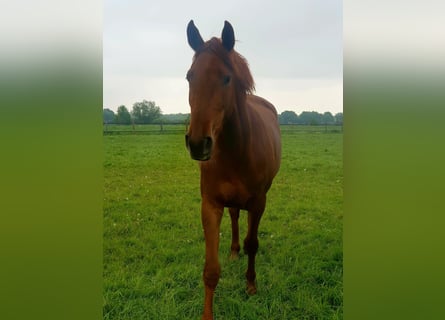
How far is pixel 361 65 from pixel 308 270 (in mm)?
1361

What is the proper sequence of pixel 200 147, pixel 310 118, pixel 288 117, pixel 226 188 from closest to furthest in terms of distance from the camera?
pixel 200 147
pixel 226 188
pixel 310 118
pixel 288 117

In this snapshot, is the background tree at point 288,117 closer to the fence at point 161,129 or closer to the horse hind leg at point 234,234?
the fence at point 161,129

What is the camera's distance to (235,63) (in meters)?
1.70

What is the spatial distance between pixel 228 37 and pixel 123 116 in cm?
83

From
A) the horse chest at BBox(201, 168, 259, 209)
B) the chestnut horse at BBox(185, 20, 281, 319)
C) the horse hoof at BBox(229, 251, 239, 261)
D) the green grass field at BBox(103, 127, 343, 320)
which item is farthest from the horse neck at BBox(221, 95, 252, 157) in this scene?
the horse hoof at BBox(229, 251, 239, 261)

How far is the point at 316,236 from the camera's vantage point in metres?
2.26

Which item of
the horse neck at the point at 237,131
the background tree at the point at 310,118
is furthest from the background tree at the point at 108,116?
the background tree at the point at 310,118

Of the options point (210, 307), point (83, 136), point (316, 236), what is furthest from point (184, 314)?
point (83, 136)

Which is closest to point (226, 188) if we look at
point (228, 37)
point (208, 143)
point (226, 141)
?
point (226, 141)

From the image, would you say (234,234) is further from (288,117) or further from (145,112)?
(145,112)

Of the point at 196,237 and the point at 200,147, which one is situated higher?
the point at 200,147

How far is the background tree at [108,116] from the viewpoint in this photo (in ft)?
6.27

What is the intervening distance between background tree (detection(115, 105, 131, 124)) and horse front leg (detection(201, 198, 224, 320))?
2.34 ft

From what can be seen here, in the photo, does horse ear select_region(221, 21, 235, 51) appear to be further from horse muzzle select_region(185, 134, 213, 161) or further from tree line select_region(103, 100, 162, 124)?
tree line select_region(103, 100, 162, 124)
